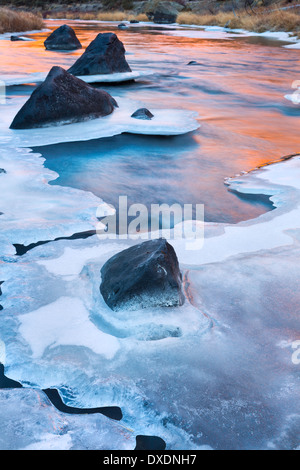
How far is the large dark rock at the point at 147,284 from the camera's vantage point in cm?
196

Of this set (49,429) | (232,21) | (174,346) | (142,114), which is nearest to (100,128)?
(142,114)

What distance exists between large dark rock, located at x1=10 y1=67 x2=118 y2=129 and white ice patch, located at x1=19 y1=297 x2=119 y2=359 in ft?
11.8

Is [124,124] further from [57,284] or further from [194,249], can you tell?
[57,284]

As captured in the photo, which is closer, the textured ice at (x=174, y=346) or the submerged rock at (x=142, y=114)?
the textured ice at (x=174, y=346)

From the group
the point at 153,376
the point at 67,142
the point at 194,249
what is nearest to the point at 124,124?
the point at 67,142

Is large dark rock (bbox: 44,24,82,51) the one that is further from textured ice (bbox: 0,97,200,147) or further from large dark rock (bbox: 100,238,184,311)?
large dark rock (bbox: 100,238,184,311)

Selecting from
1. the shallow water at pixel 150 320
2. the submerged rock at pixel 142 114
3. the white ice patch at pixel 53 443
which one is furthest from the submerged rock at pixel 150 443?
the submerged rock at pixel 142 114

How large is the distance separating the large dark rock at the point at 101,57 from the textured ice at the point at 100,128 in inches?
104

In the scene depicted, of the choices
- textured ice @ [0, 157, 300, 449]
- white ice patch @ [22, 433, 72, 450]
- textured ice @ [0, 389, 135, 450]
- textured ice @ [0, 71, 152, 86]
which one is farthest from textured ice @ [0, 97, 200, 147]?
white ice patch @ [22, 433, 72, 450]

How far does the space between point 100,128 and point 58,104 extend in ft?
1.83

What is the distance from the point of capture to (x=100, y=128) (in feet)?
17.1

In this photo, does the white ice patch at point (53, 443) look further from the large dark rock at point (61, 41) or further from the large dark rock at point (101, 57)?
the large dark rock at point (61, 41)

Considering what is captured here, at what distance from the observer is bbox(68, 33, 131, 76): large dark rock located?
827 centimetres

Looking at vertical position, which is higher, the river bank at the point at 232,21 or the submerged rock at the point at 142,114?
the river bank at the point at 232,21
